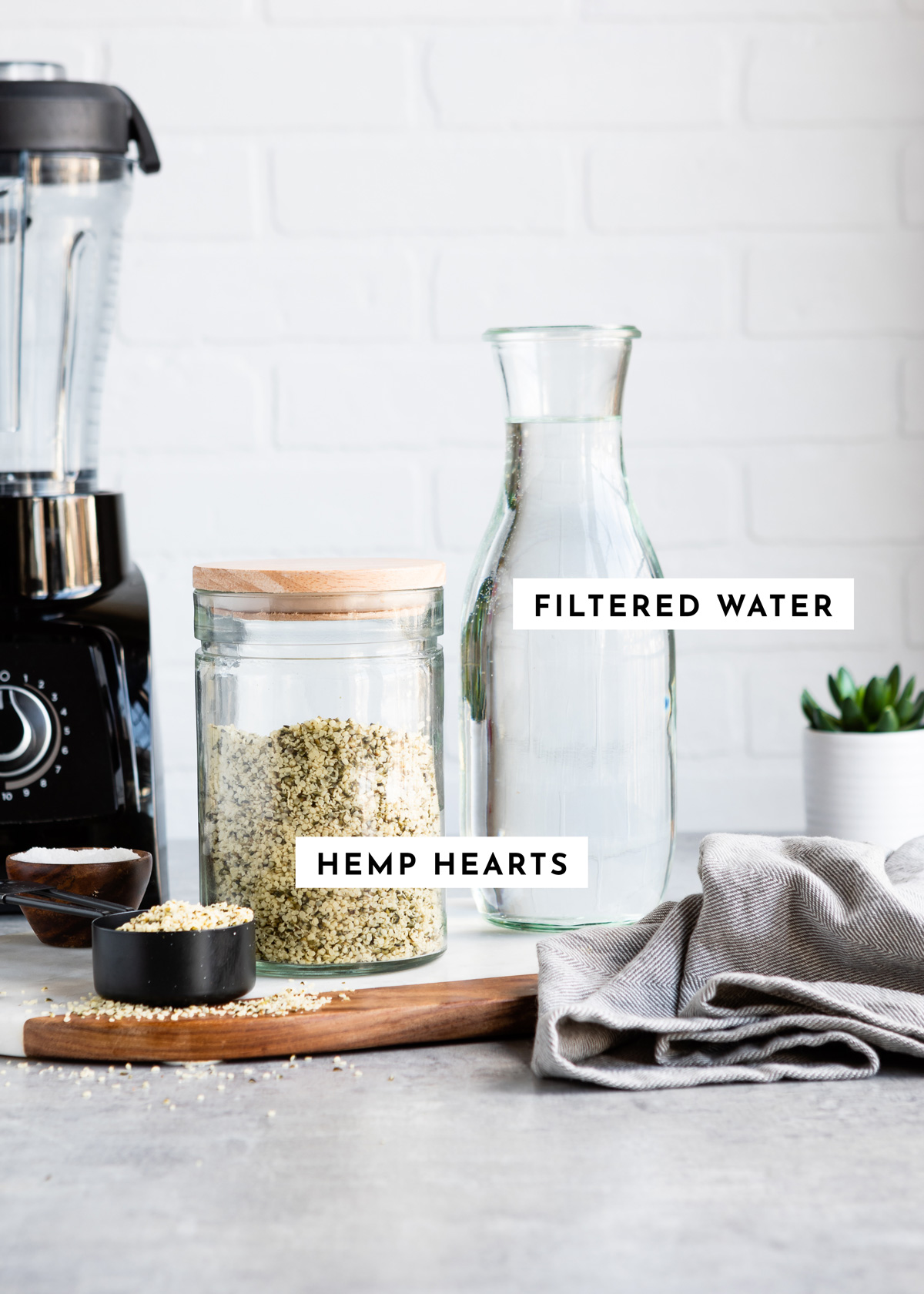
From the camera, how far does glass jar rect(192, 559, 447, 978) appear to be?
31.3 inches

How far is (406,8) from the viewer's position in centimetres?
138

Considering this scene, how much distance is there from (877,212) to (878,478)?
0.26m

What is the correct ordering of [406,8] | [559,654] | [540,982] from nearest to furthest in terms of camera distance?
[540,982] → [559,654] → [406,8]

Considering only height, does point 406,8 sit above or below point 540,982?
above

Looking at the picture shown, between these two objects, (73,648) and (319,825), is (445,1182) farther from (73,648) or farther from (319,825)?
(73,648)

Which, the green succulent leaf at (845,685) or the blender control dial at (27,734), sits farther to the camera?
the green succulent leaf at (845,685)

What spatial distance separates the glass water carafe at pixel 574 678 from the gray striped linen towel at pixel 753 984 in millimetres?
123

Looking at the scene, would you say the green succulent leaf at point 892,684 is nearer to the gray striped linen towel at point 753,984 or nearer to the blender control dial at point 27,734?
the gray striped linen towel at point 753,984

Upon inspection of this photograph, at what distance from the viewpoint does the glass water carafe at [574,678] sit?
0.89 m

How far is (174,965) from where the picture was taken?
73 cm

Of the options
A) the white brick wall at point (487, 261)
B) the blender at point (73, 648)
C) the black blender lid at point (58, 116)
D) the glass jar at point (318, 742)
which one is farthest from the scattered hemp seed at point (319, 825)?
the white brick wall at point (487, 261)

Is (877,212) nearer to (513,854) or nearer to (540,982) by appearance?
(513,854)

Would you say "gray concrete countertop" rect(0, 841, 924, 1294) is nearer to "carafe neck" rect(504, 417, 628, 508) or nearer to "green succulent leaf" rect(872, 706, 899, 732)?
"carafe neck" rect(504, 417, 628, 508)

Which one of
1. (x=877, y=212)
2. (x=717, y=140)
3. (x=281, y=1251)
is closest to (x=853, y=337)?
(x=877, y=212)
